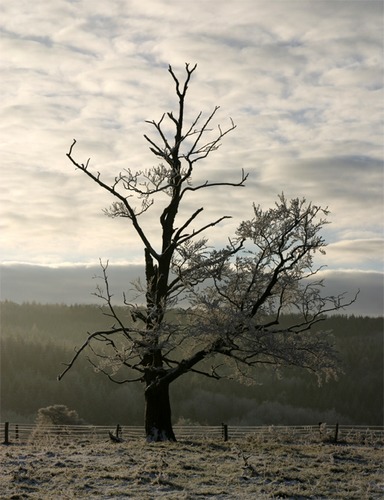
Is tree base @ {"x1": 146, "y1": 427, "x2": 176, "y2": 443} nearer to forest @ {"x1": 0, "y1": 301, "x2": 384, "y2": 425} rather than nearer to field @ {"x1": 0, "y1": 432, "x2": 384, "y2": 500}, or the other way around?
field @ {"x1": 0, "y1": 432, "x2": 384, "y2": 500}

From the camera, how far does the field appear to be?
65.6ft

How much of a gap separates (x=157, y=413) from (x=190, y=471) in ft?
25.2

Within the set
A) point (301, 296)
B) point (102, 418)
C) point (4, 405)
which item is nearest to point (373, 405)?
point (102, 418)

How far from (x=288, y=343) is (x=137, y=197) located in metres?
8.21

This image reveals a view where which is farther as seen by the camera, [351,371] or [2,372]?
[351,371]

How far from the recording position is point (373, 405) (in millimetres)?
155625

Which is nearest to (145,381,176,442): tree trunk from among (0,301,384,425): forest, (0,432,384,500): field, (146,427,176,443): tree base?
(146,427,176,443): tree base

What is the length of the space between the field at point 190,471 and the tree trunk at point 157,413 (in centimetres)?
129

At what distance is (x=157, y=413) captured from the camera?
29844mm

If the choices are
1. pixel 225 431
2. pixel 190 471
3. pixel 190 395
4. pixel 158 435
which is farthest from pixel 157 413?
pixel 190 395

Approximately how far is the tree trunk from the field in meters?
1.29

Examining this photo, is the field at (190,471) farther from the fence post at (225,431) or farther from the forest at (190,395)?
the forest at (190,395)

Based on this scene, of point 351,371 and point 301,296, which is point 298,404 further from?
point 301,296

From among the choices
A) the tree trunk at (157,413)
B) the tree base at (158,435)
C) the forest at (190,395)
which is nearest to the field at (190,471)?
the tree base at (158,435)
